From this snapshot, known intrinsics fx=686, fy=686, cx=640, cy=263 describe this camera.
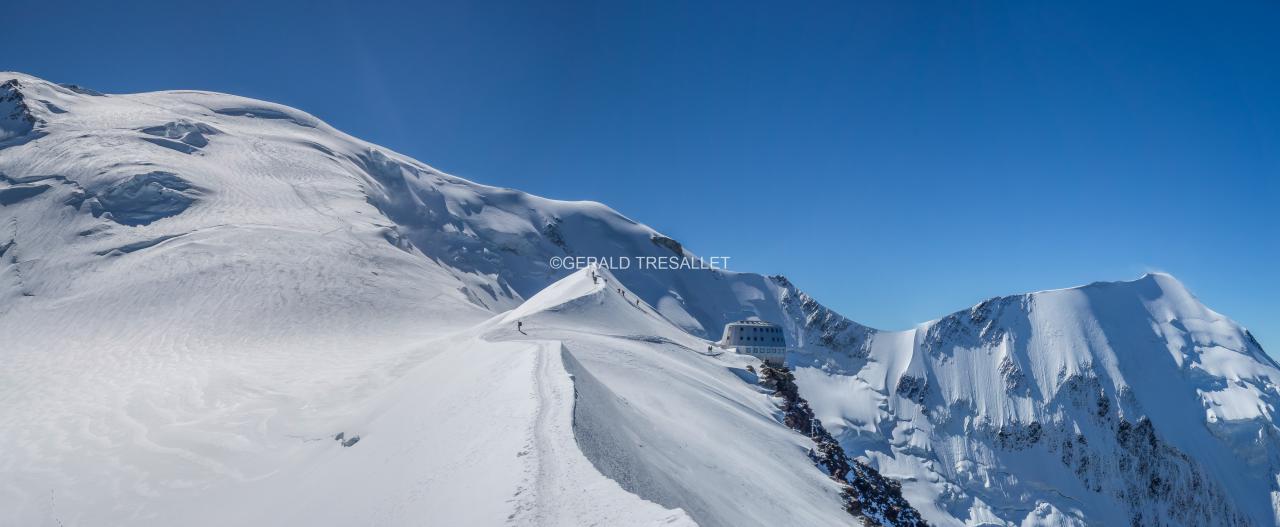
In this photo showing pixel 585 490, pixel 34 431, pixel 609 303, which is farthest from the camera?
pixel 609 303

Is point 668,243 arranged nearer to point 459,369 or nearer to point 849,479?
point 849,479

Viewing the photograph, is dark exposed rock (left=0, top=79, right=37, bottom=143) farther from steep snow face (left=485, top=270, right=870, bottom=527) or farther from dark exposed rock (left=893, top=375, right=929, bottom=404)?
dark exposed rock (left=893, top=375, right=929, bottom=404)

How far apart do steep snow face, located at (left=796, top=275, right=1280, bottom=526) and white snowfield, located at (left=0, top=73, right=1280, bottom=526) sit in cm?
50

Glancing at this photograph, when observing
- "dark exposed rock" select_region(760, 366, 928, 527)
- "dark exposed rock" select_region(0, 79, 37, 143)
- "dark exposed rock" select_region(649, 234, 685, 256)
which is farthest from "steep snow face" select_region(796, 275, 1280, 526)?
"dark exposed rock" select_region(0, 79, 37, 143)

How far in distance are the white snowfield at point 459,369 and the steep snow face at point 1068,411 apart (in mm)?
497

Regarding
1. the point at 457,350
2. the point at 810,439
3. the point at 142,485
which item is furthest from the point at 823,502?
the point at 142,485

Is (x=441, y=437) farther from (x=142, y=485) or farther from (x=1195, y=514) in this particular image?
(x=1195, y=514)

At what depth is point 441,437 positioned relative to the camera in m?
15.2

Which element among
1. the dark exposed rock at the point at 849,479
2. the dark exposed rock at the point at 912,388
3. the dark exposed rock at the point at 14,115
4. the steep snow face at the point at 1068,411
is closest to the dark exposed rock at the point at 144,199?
the dark exposed rock at the point at 14,115

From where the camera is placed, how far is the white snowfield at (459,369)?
1617 centimetres

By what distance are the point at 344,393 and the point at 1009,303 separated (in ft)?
433

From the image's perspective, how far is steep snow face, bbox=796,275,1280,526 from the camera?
101875 millimetres

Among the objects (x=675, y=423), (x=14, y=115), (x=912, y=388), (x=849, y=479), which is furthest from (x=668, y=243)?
(x=675, y=423)

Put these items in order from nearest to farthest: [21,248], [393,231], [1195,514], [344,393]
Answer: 1. [344,393]
2. [21,248]
3. [393,231]
4. [1195,514]
